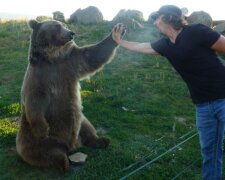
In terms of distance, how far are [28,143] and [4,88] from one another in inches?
171

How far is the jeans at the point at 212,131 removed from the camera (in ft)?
16.0

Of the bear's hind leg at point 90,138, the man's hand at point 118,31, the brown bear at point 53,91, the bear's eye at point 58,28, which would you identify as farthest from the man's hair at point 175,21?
the bear's hind leg at point 90,138

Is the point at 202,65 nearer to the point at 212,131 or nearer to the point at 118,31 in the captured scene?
the point at 212,131

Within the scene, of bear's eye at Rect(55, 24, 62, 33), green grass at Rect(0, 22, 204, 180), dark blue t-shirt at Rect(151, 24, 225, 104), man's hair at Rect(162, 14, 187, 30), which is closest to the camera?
dark blue t-shirt at Rect(151, 24, 225, 104)

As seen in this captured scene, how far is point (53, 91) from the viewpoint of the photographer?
6379 millimetres

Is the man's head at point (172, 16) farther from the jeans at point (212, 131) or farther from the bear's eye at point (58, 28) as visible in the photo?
the bear's eye at point (58, 28)

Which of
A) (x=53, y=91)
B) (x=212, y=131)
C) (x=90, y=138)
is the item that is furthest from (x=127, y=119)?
(x=212, y=131)

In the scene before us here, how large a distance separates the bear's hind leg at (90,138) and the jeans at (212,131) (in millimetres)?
2203

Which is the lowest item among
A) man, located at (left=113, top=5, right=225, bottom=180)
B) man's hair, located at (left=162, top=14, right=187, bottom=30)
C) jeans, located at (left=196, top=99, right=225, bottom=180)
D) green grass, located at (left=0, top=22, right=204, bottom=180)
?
green grass, located at (left=0, top=22, right=204, bottom=180)

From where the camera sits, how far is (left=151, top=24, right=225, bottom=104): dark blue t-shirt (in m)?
4.64

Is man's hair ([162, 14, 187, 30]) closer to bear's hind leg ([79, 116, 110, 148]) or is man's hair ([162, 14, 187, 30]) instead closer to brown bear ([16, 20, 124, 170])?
brown bear ([16, 20, 124, 170])

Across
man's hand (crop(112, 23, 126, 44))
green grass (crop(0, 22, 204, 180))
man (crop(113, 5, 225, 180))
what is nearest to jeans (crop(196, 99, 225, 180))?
man (crop(113, 5, 225, 180))

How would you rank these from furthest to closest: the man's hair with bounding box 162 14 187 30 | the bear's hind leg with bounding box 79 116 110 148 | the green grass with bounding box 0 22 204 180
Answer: the bear's hind leg with bounding box 79 116 110 148 < the green grass with bounding box 0 22 204 180 < the man's hair with bounding box 162 14 187 30

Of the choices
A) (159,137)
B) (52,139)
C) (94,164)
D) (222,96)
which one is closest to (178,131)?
(159,137)
